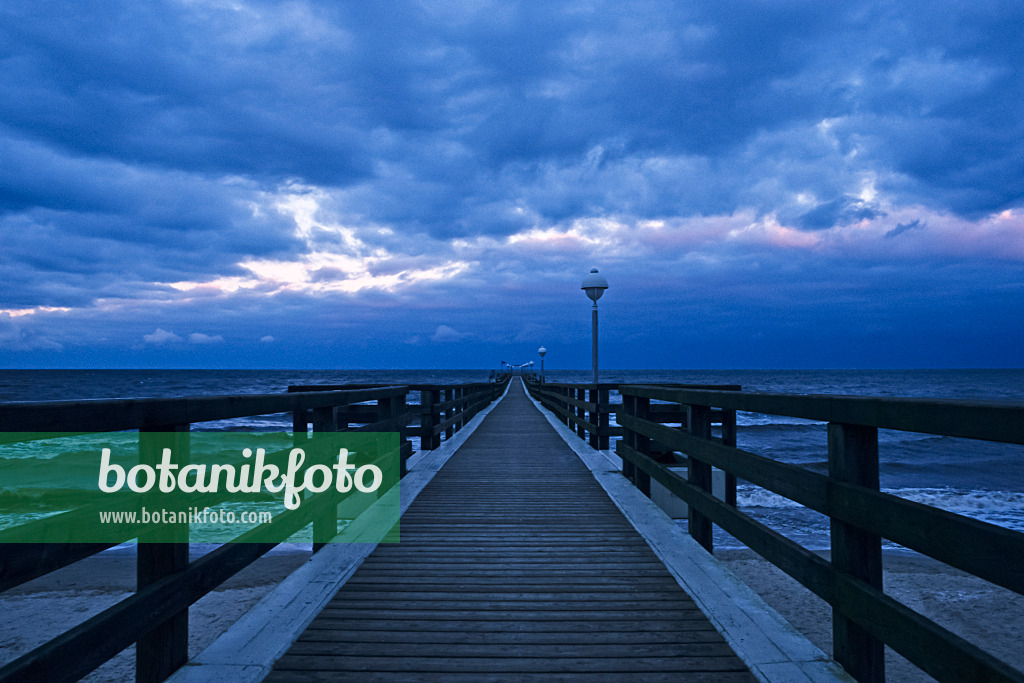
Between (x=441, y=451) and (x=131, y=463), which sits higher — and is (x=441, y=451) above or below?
below

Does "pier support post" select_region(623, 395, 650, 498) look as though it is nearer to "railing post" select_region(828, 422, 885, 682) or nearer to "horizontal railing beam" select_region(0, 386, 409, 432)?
"railing post" select_region(828, 422, 885, 682)

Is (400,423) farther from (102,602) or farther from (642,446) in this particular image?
(102,602)

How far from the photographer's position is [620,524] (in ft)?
16.8

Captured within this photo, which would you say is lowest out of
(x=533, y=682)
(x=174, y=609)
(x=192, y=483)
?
(x=533, y=682)

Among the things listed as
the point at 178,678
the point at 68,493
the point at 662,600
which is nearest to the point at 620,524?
the point at 662,600

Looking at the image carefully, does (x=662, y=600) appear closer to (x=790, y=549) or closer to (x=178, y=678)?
(x=790, y=549)

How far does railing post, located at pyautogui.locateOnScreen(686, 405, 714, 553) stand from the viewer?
4.22 metres

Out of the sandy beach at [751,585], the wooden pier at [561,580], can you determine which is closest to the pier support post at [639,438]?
the wooden pier at [561,580]

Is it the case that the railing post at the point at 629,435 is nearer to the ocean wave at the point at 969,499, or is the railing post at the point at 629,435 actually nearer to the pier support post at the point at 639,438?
the pier support post at the point at 639,438

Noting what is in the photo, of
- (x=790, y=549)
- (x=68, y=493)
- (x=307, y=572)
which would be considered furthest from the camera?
(x=307, y=572)

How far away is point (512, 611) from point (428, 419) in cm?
618

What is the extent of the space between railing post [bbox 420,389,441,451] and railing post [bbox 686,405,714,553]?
544cm

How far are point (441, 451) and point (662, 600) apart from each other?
6.36 m

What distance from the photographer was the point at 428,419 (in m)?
9.35
